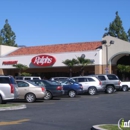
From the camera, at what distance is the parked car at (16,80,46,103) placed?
70.4ft

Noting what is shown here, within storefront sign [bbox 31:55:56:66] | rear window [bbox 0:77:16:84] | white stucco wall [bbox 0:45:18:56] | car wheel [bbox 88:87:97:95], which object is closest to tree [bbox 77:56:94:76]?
storefront sign [bbox 31:55:56:66]

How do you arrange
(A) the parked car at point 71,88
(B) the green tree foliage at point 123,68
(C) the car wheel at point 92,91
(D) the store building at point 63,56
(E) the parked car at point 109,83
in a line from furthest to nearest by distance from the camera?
(D) the store building at point 63,56 < (B) the green tree foliage at point 123,68 < (E) the parked car at point 109,83 < (C) the car wheel at point 92,91 < (A) the parked car at point 71,88

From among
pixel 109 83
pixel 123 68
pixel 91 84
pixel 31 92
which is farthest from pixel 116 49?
pixel 31 92

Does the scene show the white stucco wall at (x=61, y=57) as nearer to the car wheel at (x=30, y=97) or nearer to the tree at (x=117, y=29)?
the tree at (x=117, y=29)

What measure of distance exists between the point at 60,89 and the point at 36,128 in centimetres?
1271

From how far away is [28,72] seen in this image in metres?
54.3

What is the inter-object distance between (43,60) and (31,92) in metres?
29.2

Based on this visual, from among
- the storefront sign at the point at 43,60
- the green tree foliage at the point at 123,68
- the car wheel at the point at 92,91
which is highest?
the storefront sign at the point at 43,60

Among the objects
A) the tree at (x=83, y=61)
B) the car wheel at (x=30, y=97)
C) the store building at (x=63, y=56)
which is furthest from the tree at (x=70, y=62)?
the car wheel at (x=30, y=97)

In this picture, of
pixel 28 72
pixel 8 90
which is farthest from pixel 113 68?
pixel 8 90

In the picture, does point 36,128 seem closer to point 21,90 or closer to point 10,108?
point 10,108

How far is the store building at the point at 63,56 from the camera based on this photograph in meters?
46.2

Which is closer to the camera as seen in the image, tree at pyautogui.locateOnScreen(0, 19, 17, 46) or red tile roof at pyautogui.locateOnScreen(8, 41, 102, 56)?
red tile roof at pyautogui.locateOnScreen(8, 41, 102, 56)

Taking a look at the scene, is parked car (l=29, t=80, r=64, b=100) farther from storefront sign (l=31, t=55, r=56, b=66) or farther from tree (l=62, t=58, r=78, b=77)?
storefront sign (l=31, t=55, r=56, b=66)
